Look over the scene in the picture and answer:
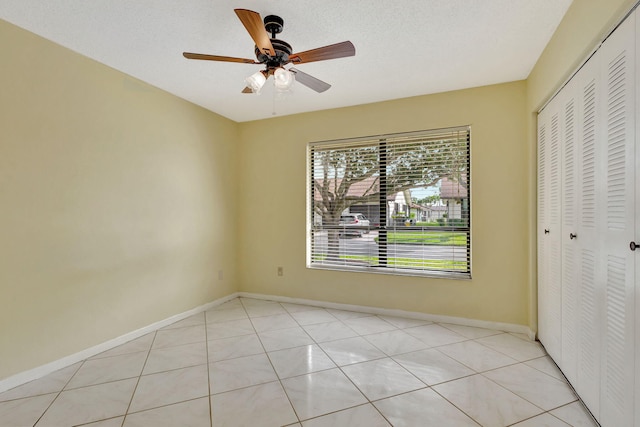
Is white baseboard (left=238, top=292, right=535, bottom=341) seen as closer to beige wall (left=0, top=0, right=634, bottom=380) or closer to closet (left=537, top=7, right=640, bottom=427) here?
beige wall (left=0, top=0, right=634, bottom=380)

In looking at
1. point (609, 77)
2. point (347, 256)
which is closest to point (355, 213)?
point (347, 256)

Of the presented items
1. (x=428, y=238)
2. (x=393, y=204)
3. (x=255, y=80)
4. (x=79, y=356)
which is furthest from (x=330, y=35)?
(x=79, y=356)

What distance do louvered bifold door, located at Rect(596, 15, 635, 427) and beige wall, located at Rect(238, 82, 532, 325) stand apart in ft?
4.60

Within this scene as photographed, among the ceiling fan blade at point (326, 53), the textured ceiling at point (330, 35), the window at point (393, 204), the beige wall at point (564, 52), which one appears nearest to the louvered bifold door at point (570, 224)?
the beige wall at point (564, 52)

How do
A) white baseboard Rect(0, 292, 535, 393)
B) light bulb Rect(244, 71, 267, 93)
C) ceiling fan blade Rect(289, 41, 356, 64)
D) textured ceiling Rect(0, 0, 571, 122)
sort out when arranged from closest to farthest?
ceiling fan blade Rect(289, 41, 356, 64), textured ceiling Rect(0, 0, 571, 122), light bulb Rect(244, 71, 267, 93), white baseboard Rect(0, 292, 535, 393)

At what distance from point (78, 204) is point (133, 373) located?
1.41 meters

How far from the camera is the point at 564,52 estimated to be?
201cm

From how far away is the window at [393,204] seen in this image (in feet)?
10.7

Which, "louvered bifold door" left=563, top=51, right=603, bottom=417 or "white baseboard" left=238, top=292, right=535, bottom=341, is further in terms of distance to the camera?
"white baseboard" left=238, top=292, right=535, bottom=341

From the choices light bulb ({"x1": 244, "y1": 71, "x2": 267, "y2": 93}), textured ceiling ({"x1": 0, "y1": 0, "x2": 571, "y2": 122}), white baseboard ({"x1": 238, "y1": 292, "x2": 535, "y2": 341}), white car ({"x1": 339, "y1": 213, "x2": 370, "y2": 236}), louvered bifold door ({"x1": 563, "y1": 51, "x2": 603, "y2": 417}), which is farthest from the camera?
white car ({"x1": 339, "y1": 213, "x2": 370, "y2": 236})

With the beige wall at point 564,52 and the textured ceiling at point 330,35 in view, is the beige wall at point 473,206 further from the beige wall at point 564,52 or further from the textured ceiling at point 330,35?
the textured ceiling at point 330,35

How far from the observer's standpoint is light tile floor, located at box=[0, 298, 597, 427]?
1759mm

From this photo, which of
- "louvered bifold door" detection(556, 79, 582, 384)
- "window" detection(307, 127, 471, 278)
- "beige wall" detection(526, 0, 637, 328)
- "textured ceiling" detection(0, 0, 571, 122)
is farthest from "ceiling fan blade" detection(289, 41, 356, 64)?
"window" detection(307, 127, 471, 278)

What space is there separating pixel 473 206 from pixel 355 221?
51.8 inches
